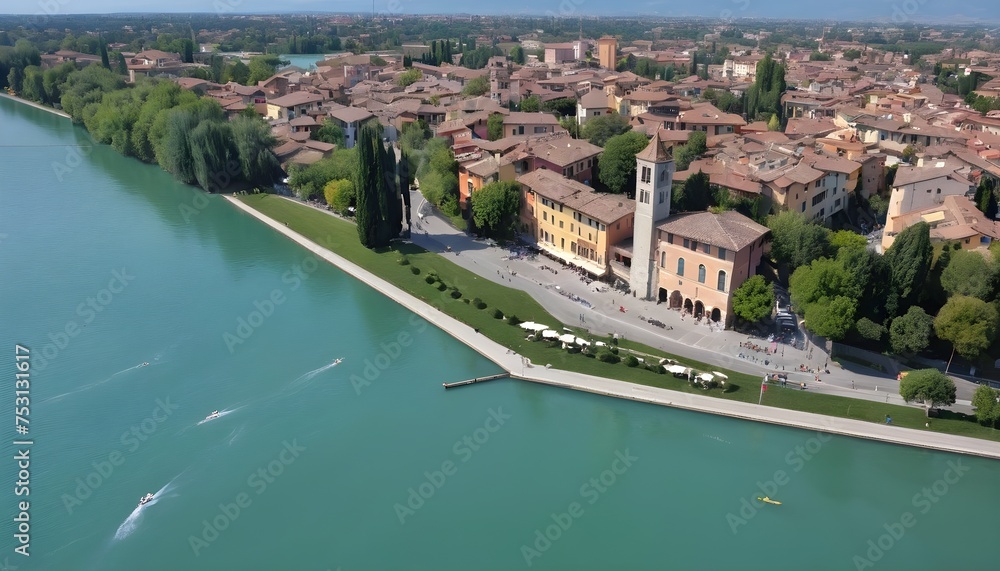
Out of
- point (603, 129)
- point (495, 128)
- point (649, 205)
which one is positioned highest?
point (649, 205)

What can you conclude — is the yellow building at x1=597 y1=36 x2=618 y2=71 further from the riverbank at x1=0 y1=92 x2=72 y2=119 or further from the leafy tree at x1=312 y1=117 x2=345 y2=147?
the riverbank at x1=0 y1=92 x2=72 y2=119

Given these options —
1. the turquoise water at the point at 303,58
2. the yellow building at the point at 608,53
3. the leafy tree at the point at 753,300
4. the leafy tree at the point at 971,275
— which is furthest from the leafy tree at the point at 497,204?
the turquoise water at the point at 303,58

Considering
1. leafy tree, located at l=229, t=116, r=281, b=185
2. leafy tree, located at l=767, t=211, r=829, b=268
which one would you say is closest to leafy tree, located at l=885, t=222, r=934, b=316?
leafy tree, located at l=767, t=211, r=829, b=268

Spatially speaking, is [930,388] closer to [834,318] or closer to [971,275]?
[834,318]

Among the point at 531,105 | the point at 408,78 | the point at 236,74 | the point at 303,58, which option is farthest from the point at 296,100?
the point at 303,58

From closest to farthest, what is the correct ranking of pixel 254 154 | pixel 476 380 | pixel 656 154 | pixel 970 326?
pixel 970 326
pixel 476 380
pixel 656 154
pixel 254 154

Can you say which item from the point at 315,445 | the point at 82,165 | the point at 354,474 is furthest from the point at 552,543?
the point at 82,165

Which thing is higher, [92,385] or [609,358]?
[609,358]
